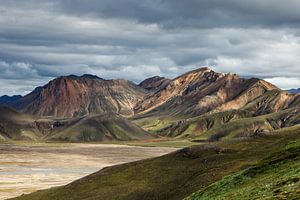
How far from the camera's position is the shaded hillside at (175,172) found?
71438 millimetres

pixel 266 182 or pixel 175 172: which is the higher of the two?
pixel 266 182

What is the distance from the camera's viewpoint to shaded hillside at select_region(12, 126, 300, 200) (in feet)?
234

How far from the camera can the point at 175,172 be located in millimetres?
83062

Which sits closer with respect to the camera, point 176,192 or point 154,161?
point 176,192

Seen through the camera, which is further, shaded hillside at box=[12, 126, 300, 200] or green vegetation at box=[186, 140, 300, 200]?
shaded hillside at box=[12, 126, 300, 200]

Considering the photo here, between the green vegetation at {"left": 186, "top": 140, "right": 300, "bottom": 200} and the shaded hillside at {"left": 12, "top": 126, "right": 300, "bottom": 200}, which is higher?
the green vegetation at {"left": 186, "top": 140, "right": 300, "bottom": 200}

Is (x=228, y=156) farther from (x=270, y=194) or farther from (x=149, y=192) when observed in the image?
(x=270, y=194)

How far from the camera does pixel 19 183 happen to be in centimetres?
15325

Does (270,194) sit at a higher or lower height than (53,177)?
higher

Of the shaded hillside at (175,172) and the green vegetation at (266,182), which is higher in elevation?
the green vegetation at (266,182)

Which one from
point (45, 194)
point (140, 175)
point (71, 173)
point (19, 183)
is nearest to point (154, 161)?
point (140, 175)

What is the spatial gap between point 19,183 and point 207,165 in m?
91.8

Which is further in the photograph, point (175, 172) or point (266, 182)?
point (175, 172)

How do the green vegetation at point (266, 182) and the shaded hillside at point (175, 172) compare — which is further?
the shaded hillside at point (175, 172)
